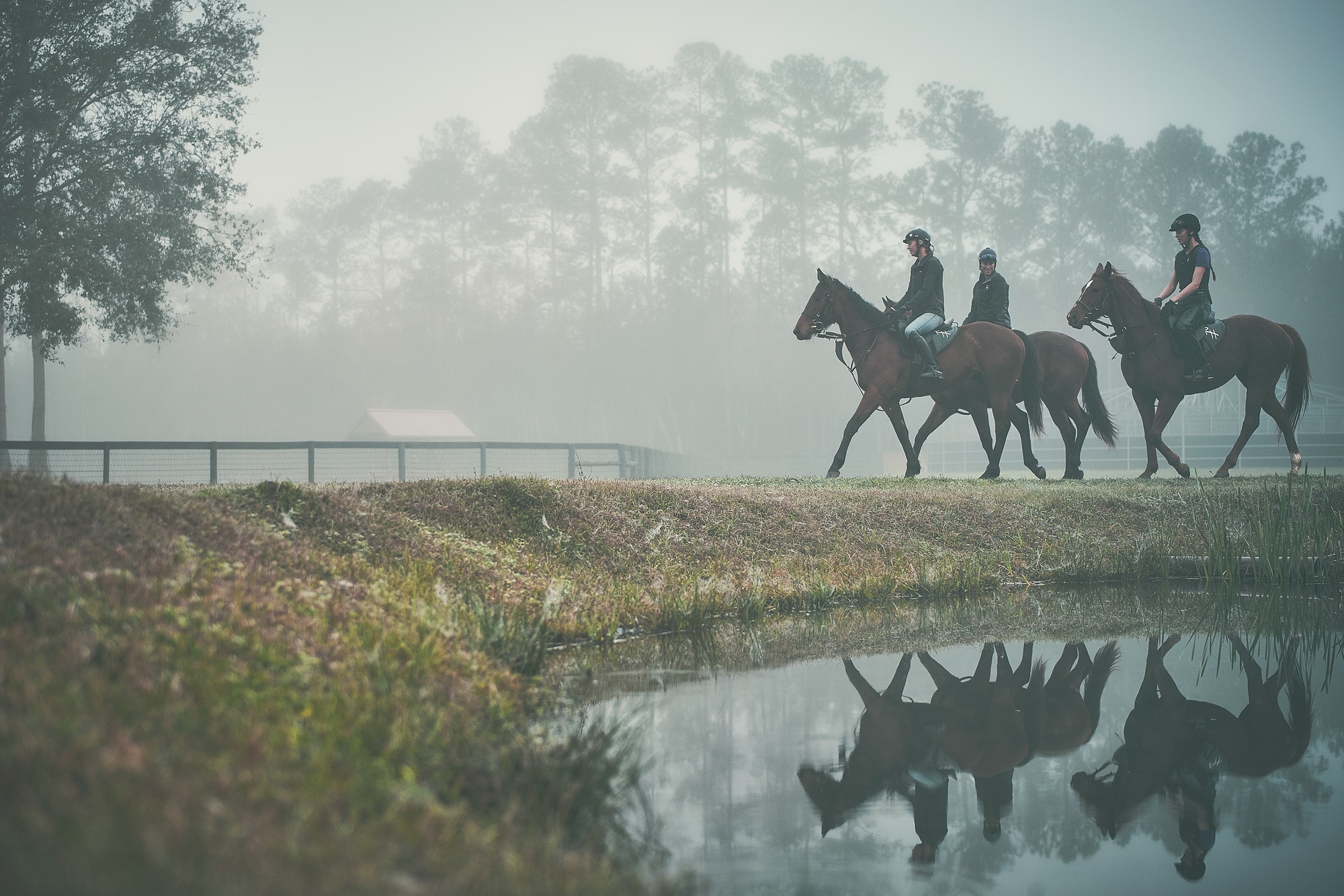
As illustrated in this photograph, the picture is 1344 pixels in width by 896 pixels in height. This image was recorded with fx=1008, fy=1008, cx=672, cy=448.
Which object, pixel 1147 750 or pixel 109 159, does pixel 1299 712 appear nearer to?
Answer: pixel 1147 750

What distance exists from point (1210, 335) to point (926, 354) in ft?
13.9

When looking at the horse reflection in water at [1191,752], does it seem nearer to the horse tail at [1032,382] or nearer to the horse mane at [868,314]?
the horse mane at [868,314]

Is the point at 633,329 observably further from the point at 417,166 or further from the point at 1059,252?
the point at 1059,252

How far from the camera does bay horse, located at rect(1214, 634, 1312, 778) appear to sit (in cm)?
388

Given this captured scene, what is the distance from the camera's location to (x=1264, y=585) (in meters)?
8.58

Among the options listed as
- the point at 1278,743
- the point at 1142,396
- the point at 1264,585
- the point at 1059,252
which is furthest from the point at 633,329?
the point at 1278,743

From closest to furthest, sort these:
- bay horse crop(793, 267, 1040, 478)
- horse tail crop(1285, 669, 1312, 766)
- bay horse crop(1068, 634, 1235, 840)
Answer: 1. bay horse crop(1068, 634, 1235, 840)
2. horse tail crop(1285, 669, 1312, 766)
3. bay horse crop(793, 267, 1040, 478)

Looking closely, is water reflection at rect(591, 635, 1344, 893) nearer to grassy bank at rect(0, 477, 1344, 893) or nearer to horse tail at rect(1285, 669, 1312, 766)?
horse tail at rect(1285, 669, 1312, 766)

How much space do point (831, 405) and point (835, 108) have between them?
16.3 metres

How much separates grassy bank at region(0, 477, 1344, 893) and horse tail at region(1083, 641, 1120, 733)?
7.38ft

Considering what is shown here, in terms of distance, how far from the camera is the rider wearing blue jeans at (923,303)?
13070mm

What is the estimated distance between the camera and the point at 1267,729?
434cm

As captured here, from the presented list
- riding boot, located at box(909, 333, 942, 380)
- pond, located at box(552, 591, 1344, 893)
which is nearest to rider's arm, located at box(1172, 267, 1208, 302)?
riding boot, located at box(909, 333, 942, 380)

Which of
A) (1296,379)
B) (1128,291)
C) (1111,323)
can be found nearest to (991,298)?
(1111,323)
